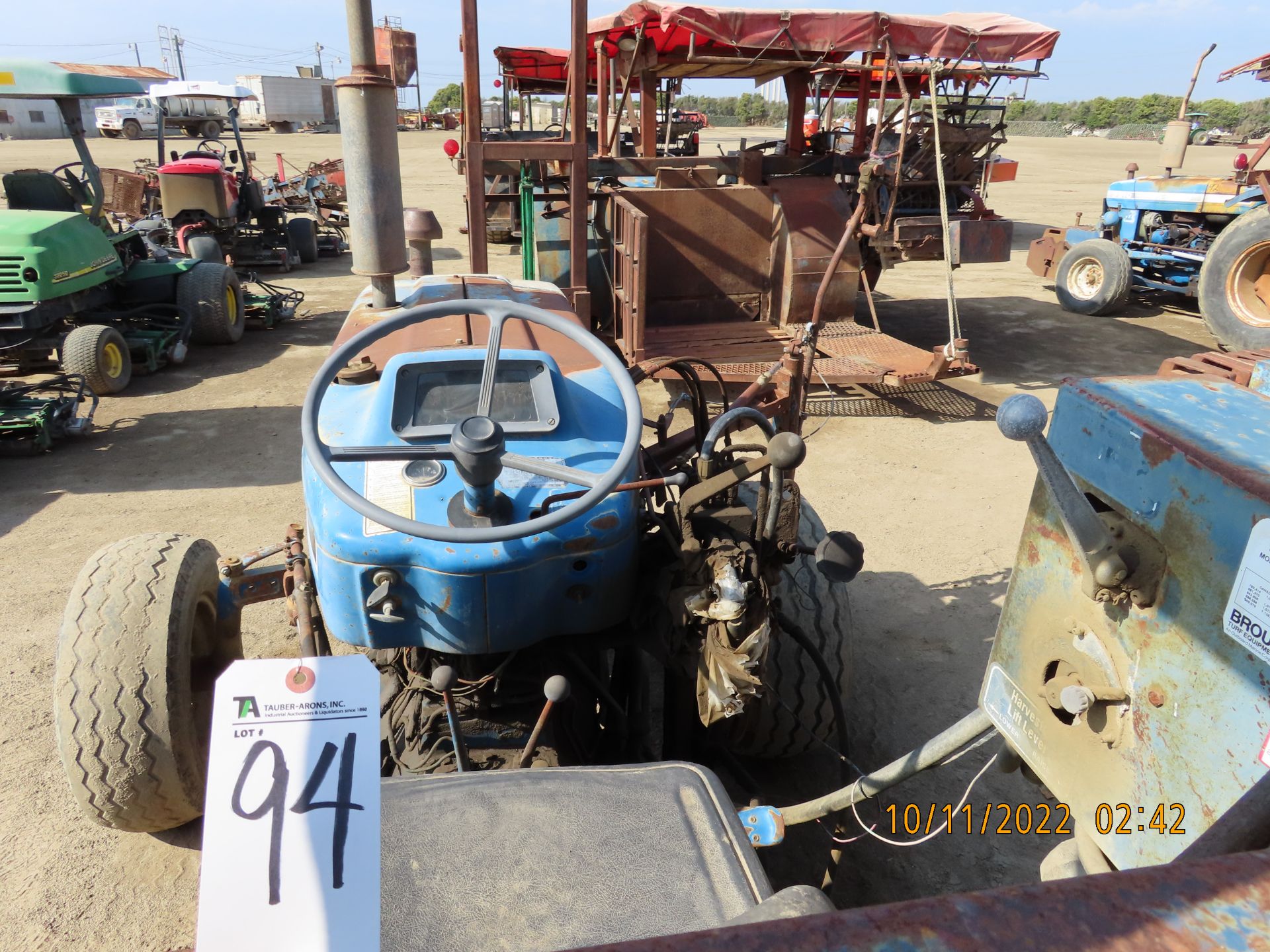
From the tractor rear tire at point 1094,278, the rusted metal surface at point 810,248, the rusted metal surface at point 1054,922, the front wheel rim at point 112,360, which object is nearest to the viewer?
the rusted metal surface at point 1054,922

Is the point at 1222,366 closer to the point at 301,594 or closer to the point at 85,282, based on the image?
the point at 301,594

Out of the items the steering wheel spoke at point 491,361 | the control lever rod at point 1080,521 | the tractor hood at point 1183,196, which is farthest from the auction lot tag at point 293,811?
the tractor hood at point 1183,196

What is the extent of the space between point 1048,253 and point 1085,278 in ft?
2.56

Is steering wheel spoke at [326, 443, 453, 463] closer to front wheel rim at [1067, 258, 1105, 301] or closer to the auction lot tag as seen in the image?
the auction lot tag

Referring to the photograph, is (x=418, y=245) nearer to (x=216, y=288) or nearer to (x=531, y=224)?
(x=531, y=224)

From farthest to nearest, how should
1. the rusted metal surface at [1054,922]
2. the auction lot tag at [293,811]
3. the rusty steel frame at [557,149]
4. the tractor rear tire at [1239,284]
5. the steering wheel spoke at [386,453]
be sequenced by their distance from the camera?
the tractor rear tire at [1239,284]
the rusty steel frame at [557,149]
the steering wheel spoke at [386,453]
the auction lot tag at [293,811]
the rusted metal surface at [1054,922]

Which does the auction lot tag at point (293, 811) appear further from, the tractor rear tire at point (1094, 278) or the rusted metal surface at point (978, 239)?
the tractor rear tire at point (1094, 278)

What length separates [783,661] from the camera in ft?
8.79

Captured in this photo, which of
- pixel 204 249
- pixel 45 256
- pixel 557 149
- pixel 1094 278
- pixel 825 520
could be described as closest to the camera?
pixel 557 149

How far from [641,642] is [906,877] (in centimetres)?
106

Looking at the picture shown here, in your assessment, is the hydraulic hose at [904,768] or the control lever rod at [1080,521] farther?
the hydraulic hose at [904,768]

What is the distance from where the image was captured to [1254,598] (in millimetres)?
1035

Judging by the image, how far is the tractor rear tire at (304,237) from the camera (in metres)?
11.9

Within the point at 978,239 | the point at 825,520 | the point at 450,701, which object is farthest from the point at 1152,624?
the point at 978,239
